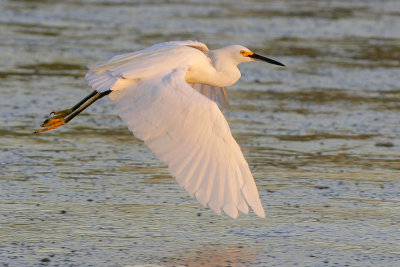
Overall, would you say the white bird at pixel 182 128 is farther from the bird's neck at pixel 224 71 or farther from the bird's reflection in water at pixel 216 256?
the bird's neck at pixel 224 71

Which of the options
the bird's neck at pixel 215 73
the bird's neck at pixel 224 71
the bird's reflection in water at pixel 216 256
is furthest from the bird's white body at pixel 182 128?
the bird's neck at pixel 224 71

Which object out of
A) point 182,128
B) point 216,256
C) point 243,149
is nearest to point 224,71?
point 243,149

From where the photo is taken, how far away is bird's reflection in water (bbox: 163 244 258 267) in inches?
226

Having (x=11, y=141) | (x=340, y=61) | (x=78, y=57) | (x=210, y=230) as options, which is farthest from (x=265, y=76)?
(x=210, y=230)

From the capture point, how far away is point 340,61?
13555mm

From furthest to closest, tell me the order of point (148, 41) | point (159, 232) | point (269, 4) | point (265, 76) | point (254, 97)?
point (269, 4) → point (148, 41) → point (265, 76) → point (254, 97) → point (159, 232)

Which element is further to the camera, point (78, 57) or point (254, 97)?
point (78, 57)

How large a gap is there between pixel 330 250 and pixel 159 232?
1052 mm

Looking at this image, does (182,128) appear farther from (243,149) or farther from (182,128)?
(243,149)

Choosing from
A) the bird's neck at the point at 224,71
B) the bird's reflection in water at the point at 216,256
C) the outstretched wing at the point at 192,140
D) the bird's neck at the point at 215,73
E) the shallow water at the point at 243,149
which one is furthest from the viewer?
the bird's neck at the point at 224,71

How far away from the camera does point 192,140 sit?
5.87 metres

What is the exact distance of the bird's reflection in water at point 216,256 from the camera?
5734 mm

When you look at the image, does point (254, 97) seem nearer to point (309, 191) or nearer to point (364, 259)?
point (309, 191)

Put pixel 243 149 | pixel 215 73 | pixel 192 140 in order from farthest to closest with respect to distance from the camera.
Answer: pixel 243 149 → pixel 215 73 → pixel 192 140
